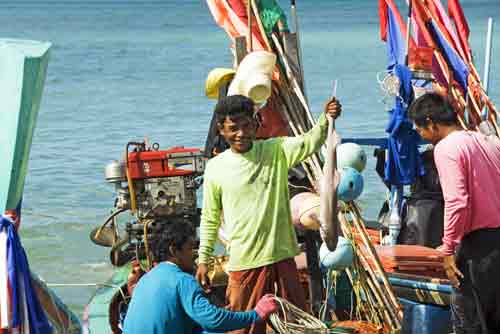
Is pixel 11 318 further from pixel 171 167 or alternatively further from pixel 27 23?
pixel 27 23

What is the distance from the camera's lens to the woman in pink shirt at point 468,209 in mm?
5199

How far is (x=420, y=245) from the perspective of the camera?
753 centimetres

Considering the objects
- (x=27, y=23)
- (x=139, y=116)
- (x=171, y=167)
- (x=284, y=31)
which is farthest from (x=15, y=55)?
(x=27, y=23)

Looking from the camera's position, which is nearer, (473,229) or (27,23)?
(473,229)

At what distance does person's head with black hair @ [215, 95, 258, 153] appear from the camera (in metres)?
→ 5.41

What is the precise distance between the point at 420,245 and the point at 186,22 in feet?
187

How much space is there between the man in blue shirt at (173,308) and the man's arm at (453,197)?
3.61 feet

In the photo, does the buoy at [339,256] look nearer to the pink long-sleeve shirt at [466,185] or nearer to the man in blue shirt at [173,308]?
the pink long-sleeve shirt at [466,185]

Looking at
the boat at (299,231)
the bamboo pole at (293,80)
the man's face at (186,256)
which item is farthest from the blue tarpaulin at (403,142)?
the man's face at (186,256)

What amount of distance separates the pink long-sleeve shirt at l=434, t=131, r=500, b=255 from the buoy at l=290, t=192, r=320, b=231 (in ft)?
4.50

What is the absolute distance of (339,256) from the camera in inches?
252

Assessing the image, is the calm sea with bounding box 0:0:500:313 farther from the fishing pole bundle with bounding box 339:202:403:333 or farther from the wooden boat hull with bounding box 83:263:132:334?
the fishing pole bundle with bounding box 339:202:403:333

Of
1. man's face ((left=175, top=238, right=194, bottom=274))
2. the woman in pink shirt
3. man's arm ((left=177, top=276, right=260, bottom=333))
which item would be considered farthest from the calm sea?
man's arm ((left=177, top=276, right=260, bottom=333))

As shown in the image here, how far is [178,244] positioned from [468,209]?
4.53 ft
